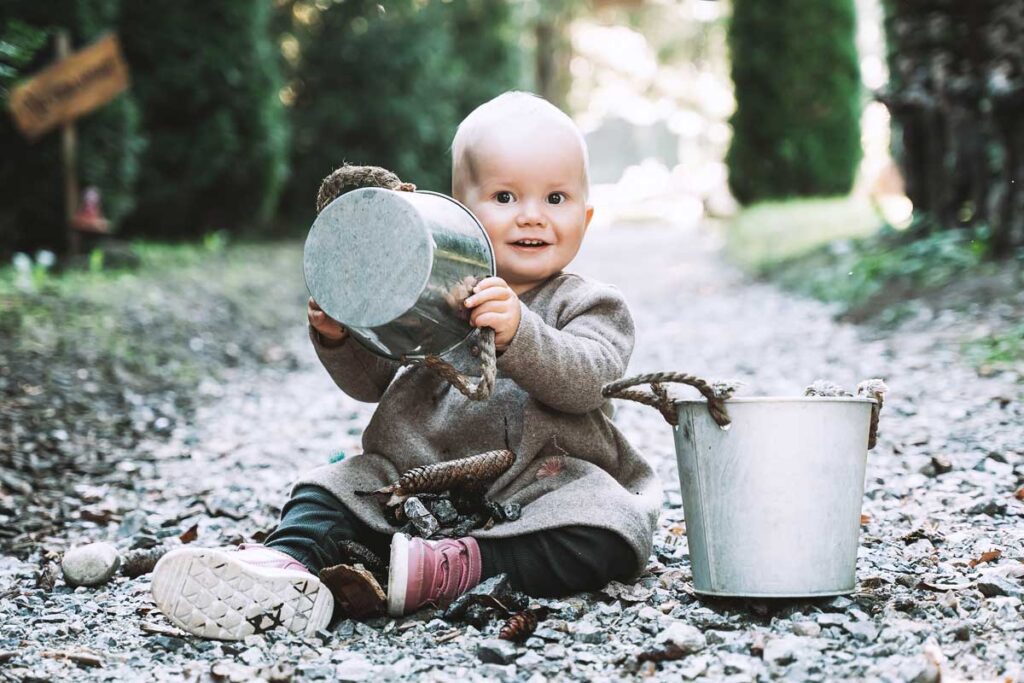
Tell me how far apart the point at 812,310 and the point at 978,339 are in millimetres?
2424

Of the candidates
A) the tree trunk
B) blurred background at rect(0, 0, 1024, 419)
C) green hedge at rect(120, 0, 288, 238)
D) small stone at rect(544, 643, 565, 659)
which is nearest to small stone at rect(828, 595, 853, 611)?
small stone at rect(544, 643, 565, 659)

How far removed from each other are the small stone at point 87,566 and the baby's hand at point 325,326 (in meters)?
0.78

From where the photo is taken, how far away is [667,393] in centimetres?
216

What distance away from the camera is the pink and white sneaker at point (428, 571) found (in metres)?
2.17

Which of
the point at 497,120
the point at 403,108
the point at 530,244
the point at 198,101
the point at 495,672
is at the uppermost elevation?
the point at 403,108

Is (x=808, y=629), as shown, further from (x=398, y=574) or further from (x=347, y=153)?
(x=347, y=153)

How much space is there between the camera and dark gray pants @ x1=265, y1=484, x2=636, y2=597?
2279mm

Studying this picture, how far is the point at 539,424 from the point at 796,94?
41.1 ft

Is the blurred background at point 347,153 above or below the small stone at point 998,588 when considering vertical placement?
above

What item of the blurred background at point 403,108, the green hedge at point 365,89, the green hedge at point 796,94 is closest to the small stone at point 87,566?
the blurred background at point 403,108

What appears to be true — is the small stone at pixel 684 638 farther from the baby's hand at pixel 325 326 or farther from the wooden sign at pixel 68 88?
the wooden sign at pixel 68 88

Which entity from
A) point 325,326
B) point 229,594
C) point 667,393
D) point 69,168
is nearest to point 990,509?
point 667,393

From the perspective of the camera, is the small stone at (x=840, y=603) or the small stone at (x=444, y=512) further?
the small stone at (x=444, y=512)

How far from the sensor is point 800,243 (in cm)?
1007
